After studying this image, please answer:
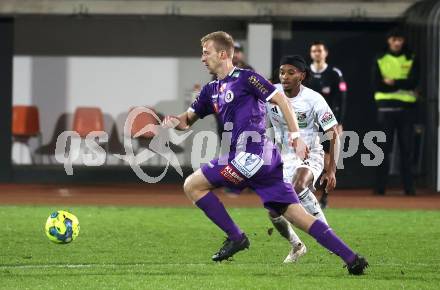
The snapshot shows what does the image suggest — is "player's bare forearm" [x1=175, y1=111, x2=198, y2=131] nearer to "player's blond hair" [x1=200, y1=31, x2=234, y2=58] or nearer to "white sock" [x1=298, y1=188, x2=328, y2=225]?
"player's blond hair" [x1=200, y1=31, x2=234, y2=58]

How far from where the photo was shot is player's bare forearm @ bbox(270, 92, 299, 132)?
26.9 ft

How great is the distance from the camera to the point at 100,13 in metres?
19.4

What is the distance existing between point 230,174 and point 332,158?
110 centimetres

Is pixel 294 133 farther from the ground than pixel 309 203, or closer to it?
farther from the ground

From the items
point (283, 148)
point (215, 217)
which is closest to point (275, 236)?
point (283, 148)

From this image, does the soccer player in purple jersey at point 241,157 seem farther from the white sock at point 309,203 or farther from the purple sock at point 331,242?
the white sock at point 309,203

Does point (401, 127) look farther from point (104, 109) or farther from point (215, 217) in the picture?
point (215, 217)

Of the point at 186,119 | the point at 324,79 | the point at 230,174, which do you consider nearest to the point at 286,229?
the point at 230,174

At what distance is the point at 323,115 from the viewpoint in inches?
388

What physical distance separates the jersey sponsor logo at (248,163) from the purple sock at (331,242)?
0.61 meters

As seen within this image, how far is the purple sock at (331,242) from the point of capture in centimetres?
819

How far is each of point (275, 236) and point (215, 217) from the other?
126 inches

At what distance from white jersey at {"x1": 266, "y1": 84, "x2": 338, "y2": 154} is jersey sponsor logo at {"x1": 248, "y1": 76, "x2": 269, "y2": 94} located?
4.60ft

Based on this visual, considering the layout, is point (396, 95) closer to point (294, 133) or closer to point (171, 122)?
point (171, 122)
